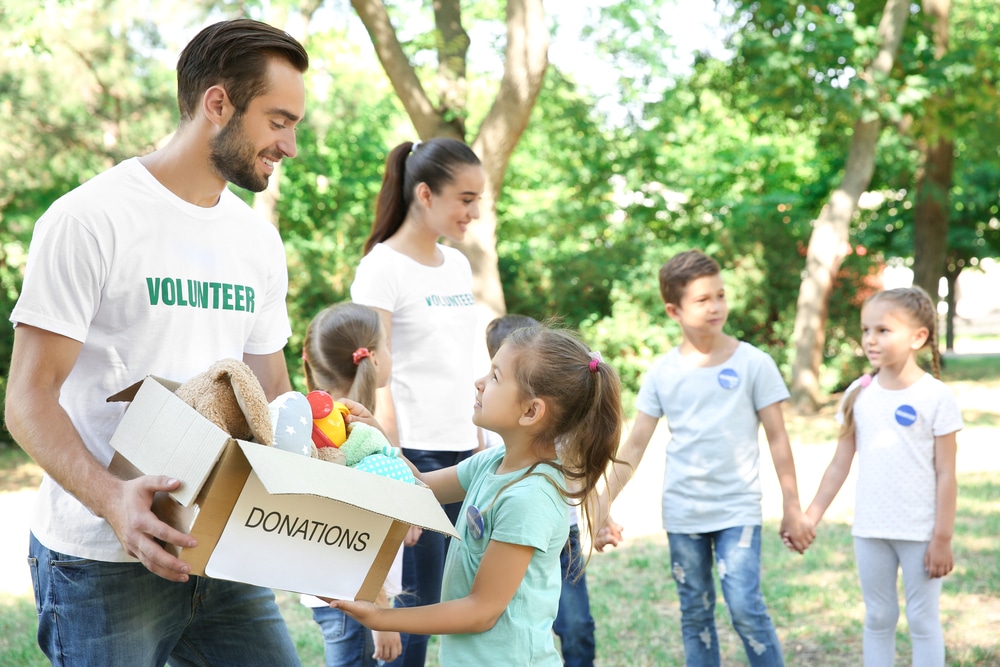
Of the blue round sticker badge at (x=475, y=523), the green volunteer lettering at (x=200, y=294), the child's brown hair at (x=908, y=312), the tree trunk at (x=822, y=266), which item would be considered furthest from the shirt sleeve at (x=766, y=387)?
the tree trunk at (x=822, y=266)

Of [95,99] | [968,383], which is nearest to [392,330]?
[95,99]

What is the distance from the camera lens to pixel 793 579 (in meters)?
5.45

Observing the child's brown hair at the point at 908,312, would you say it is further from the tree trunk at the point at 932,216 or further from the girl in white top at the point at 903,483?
the tree trunk at the point at 932,216

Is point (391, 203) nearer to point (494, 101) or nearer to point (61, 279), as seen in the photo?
point (61, 279)

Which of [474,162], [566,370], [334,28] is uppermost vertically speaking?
[334,28]

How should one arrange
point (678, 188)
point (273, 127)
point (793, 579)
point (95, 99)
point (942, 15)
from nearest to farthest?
point (273, 127) → point (793, 579) → point (95, 99) → point (942, 15) → point (678, 188)

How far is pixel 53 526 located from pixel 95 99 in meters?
10.4

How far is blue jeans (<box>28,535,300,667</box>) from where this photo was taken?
2.00 m

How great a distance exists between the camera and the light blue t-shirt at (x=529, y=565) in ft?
7.08

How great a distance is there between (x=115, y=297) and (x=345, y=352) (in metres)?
1.16

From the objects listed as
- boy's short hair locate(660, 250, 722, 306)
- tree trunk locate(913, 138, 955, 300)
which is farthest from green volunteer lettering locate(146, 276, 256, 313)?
tree trunk locate(913, 138, 955, 300)

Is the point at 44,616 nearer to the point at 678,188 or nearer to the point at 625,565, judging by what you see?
the point at 625,565

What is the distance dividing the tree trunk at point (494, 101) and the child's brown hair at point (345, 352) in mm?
5395

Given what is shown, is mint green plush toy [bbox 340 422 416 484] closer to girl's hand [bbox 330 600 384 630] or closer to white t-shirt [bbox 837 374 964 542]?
girl's hand [bbox 330 600 384 630]
